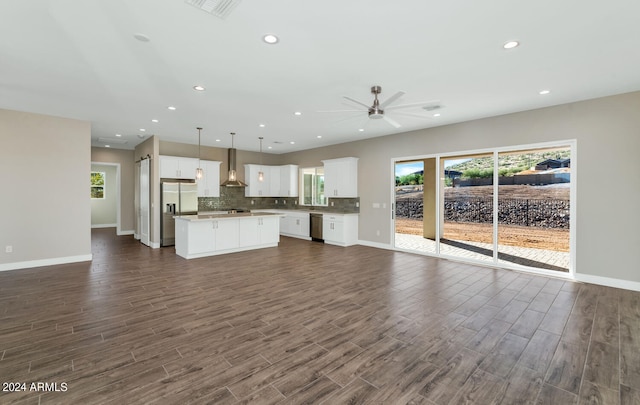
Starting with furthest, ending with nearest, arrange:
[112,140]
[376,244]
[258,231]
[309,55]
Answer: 1. [112,140]
2. [376,244]
3. [258,231]
4. [309,55]

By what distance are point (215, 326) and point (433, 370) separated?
6.91 feet

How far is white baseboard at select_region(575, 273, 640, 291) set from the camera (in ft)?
13.3

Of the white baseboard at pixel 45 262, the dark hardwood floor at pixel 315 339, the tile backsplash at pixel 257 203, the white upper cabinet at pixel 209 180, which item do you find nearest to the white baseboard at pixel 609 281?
the dark hardwood floor at pixel 315 339

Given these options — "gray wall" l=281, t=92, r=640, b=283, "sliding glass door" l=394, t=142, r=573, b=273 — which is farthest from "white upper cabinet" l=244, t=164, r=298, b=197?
"gray wall" l=281, t=92, r=640, b=283

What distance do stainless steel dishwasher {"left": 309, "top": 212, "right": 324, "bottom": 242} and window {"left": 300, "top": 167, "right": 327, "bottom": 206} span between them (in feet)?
3.03

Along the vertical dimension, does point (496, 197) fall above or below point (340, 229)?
above

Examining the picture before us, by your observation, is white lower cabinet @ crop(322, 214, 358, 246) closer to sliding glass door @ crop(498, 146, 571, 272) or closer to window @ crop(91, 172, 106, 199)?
sliding glass door @ crop(498, 146, 571, 272)

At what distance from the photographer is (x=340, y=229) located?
751 cm

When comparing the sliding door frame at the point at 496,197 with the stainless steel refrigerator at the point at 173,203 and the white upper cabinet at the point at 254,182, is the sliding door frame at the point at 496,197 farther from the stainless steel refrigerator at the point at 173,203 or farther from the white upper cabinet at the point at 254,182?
the stainless steel refrigerator at the point at 173,203

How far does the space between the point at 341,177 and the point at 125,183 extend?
7.16 metres

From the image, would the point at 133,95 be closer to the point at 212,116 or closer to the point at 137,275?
the point at 212,116

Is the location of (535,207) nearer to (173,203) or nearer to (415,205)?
(415,205)

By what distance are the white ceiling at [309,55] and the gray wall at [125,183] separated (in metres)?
4.25

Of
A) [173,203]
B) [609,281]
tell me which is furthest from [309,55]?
[173,203]
